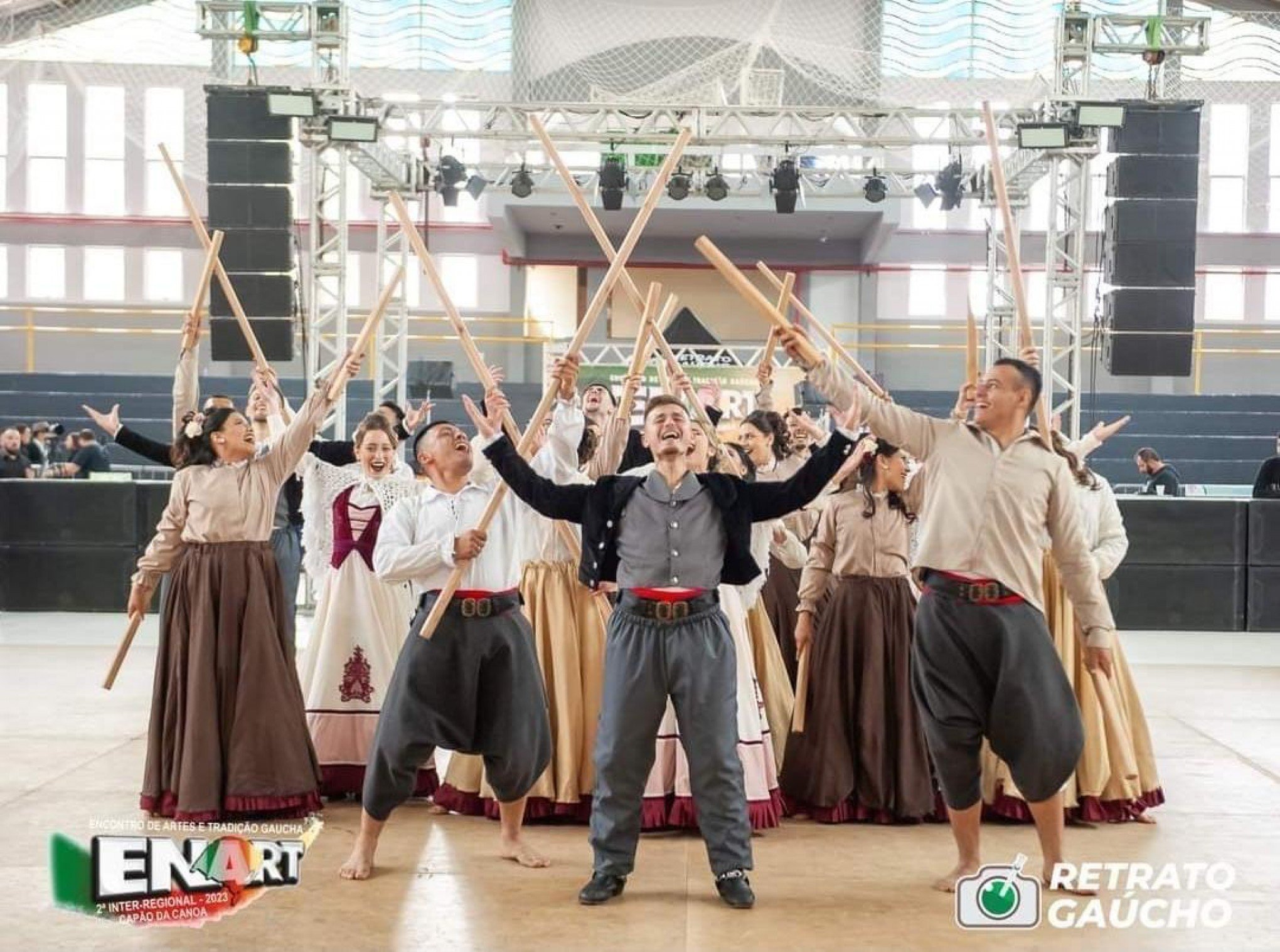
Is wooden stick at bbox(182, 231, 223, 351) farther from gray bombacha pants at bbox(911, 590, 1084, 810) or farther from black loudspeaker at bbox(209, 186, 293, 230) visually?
black loudspeaker at bbox(209, 186, 293, 230)

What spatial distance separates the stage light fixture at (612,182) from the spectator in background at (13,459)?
5.55m

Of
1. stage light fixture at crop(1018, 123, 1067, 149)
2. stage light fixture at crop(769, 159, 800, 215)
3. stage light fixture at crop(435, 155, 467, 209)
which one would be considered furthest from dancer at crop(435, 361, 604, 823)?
stage light fixture at crop(435, 155, 467, 209)

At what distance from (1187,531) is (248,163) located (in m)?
7.31

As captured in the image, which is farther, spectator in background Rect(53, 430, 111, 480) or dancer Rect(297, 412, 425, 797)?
spectator in background Rect(53, 430, 111, 480)

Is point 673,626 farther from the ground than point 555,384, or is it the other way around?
point 555,384

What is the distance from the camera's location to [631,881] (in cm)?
438

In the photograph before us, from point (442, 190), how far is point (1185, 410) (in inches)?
408

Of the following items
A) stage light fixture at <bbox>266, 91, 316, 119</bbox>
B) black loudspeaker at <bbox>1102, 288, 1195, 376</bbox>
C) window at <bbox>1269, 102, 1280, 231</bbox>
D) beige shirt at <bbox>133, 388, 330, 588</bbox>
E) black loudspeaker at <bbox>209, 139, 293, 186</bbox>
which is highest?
window at <bbox>1269, 102, 1280, 231</bbox>

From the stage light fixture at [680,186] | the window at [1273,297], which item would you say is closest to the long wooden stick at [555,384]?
the stage light fixture at [680,186]

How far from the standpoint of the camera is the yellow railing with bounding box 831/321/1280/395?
20453 mm

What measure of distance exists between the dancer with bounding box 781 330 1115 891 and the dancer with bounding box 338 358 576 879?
3.68 ft

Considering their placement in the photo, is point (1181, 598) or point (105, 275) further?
point (105, 275)

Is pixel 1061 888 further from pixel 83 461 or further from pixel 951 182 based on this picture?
pixel 951 182

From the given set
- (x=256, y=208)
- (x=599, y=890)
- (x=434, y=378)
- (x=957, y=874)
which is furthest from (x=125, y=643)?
(x=434, y=378)
